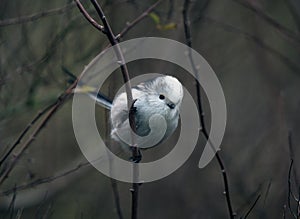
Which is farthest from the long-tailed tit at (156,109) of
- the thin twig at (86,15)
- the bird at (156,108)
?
the thin twig at (86,15)

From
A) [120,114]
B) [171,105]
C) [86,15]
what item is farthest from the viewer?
[120,114]

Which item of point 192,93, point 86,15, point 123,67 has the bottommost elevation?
point 123,67

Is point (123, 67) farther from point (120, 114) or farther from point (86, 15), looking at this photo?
point (120, 114)

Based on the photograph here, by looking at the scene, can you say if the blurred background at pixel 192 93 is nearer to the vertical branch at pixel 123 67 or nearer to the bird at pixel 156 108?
the bird at pixel 156 108

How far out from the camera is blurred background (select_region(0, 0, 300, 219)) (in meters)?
4.01

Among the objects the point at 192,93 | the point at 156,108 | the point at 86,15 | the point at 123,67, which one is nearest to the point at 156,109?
the point at 156,108

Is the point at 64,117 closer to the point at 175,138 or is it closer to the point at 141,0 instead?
the point at 175,138

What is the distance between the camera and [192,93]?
5234mm

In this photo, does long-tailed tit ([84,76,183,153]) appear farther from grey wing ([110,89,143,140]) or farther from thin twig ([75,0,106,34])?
thin twig ([75,0,106,34])

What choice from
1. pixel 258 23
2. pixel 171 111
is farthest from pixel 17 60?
pixel 258 23

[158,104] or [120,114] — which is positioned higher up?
[120,114]

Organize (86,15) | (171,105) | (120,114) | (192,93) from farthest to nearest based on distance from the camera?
(192,93) → (120,114) → (171,105) → (86,15)

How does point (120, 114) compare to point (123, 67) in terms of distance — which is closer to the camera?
point (123, 67)

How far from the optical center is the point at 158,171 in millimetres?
4477
